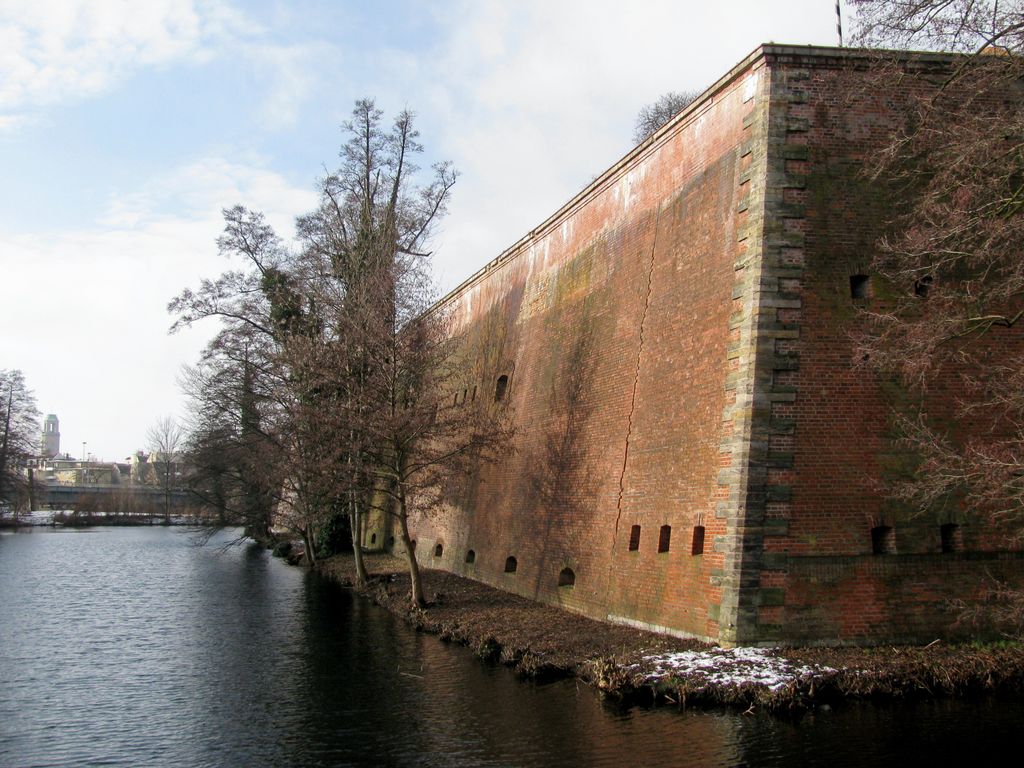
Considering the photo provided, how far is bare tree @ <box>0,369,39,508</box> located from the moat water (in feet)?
120

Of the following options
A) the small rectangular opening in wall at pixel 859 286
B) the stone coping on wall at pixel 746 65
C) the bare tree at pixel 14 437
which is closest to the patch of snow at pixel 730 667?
the small rectangular opening in wall at pixel 859 286

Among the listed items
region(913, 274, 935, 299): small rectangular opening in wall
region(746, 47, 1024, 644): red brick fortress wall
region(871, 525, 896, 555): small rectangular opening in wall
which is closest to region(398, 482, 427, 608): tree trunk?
region(746, 47, 1024, 644): red brick fortress wall

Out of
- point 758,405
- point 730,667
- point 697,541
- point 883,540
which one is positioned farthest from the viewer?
point 697,541

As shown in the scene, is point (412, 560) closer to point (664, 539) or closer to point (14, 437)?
point (664, 539)

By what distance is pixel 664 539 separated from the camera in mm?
13570

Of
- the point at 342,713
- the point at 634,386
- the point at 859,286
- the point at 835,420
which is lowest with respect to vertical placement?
the point at 342,713

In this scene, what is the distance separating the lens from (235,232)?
29875 mm

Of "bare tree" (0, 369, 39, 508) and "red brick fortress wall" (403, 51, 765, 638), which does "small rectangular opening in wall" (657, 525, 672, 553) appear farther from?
"bare tree" (0, 369, 39, 508)

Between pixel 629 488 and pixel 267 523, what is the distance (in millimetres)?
21784

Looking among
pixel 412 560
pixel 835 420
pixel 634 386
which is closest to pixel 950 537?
pixel 835 420

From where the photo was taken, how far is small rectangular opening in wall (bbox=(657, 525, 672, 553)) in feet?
44.3

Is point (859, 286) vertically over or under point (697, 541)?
over

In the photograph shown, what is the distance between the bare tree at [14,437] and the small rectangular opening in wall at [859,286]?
50.9 m

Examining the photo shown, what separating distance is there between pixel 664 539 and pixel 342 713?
538cm
